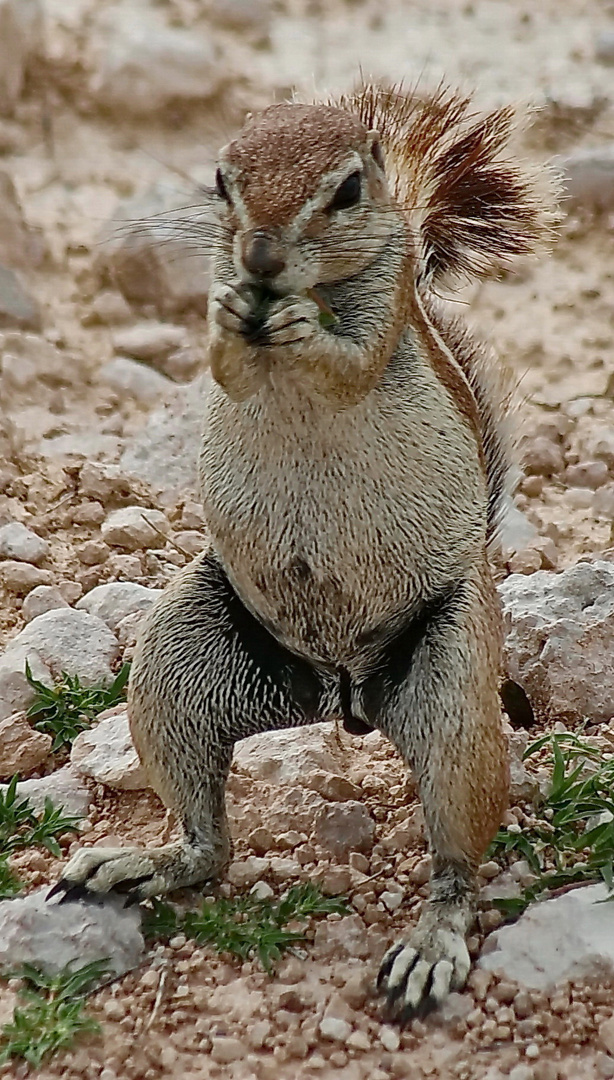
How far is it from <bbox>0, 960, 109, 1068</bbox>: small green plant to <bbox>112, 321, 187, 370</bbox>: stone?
2888 millimetres

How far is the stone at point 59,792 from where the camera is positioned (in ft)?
9.82

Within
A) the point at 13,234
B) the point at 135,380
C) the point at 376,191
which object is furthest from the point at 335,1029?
the point at 13,234

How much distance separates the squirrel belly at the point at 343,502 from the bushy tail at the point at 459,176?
37 centimetres

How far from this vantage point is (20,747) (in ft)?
10.3

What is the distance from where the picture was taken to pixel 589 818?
9.41 ft

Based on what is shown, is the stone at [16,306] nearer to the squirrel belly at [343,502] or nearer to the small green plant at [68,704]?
the small green plant at [68,704]

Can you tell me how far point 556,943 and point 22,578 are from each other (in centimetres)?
185

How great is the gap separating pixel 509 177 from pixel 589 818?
127 centimetres

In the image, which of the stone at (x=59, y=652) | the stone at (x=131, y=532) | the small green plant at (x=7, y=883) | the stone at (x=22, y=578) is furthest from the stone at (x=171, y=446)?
the small green plant at (x=7, y=883)

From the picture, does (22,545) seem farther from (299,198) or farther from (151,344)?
(299,198)

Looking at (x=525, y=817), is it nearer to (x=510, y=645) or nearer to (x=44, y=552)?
(x=510, y=645)

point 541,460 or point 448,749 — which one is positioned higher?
point 541,460

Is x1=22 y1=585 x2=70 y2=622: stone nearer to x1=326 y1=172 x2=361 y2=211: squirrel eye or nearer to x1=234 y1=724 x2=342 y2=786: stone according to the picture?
x1=234 y1=724 x2=342 y2=786: stone

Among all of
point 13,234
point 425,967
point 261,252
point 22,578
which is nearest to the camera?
point 261,252
